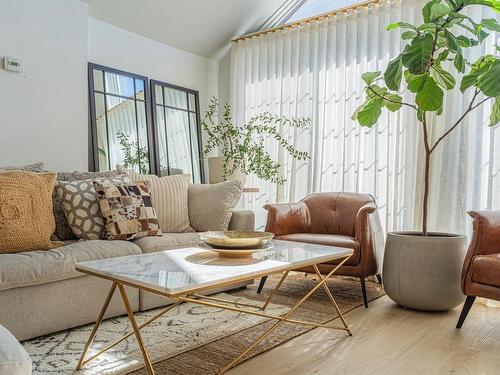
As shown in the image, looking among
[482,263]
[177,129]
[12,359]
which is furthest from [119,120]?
[12,359]

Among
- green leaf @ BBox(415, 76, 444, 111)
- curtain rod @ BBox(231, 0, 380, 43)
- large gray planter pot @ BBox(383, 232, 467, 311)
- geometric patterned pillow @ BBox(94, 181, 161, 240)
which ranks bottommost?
large gray planter pot @ BBox(383, 232, 467, 311)

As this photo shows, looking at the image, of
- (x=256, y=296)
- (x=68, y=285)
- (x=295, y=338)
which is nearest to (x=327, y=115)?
(x=256, y=296)

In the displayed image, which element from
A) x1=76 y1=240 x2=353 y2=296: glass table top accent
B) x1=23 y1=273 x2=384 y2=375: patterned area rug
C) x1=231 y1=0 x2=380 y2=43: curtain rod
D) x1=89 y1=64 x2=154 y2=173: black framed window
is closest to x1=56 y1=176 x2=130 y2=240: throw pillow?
x1=23 y1=273 x2=384 y2=375: patterned area rug

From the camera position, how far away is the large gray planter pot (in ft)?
8.71

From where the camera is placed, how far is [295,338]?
223cm

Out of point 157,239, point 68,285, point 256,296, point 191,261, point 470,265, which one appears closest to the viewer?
point 191,261

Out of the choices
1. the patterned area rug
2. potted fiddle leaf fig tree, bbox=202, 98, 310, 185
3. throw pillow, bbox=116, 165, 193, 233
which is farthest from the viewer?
potted fiddle leaf fig tree, bbox=202, 98, 310, 185

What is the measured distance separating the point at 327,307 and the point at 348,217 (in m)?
0.84

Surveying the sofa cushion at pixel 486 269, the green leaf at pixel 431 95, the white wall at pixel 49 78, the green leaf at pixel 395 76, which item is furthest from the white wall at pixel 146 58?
the sofa cushion at pixel 486 269

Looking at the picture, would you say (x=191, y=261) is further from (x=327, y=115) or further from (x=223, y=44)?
(x=223, y=44)

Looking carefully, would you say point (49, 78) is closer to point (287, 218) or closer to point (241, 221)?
point (241, 221)

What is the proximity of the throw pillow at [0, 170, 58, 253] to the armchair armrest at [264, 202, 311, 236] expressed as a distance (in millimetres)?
1456

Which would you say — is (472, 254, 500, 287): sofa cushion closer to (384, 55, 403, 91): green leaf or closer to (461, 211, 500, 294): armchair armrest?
(461, 211, 500, 294): armchair armrest

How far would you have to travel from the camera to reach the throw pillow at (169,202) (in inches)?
125
